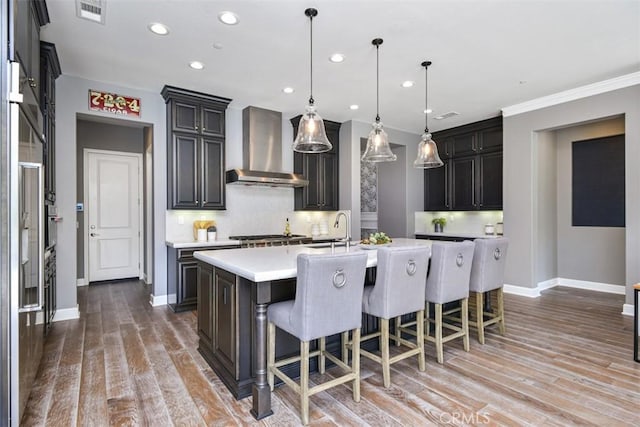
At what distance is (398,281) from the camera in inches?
94.7

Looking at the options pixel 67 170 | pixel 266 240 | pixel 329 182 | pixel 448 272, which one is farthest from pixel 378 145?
pixel 67 170

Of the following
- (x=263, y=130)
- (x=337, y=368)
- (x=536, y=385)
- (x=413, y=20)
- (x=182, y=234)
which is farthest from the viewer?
(x=263, y=130)

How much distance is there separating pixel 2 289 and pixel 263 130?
3.98 meters

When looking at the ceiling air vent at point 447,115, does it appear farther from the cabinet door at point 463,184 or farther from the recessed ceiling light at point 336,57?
the recessed ceiling light at point 336,57

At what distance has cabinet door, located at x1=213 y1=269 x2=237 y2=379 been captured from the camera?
233 centimetres

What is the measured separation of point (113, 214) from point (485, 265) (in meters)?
5.74

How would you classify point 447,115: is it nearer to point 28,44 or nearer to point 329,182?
point 329,182

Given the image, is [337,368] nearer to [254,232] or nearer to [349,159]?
[254,232]

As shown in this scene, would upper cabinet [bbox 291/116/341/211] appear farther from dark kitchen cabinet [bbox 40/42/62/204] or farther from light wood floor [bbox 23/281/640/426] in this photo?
dark kitchen cabinet [bbox 40/42/62/204]

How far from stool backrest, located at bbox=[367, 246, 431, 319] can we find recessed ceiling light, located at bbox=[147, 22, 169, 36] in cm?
262

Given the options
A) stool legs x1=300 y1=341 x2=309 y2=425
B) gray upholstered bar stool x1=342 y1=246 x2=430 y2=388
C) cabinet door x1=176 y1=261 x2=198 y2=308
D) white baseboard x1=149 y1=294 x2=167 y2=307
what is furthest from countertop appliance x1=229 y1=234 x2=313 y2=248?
stool legs x1=300 y1=341 x2=309 y2=425

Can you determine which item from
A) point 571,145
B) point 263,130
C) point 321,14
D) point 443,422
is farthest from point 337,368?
point 571,145

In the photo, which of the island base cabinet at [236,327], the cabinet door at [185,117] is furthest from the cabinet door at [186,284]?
the cabinet door at [185,117]

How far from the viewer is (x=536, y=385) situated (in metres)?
2.41
